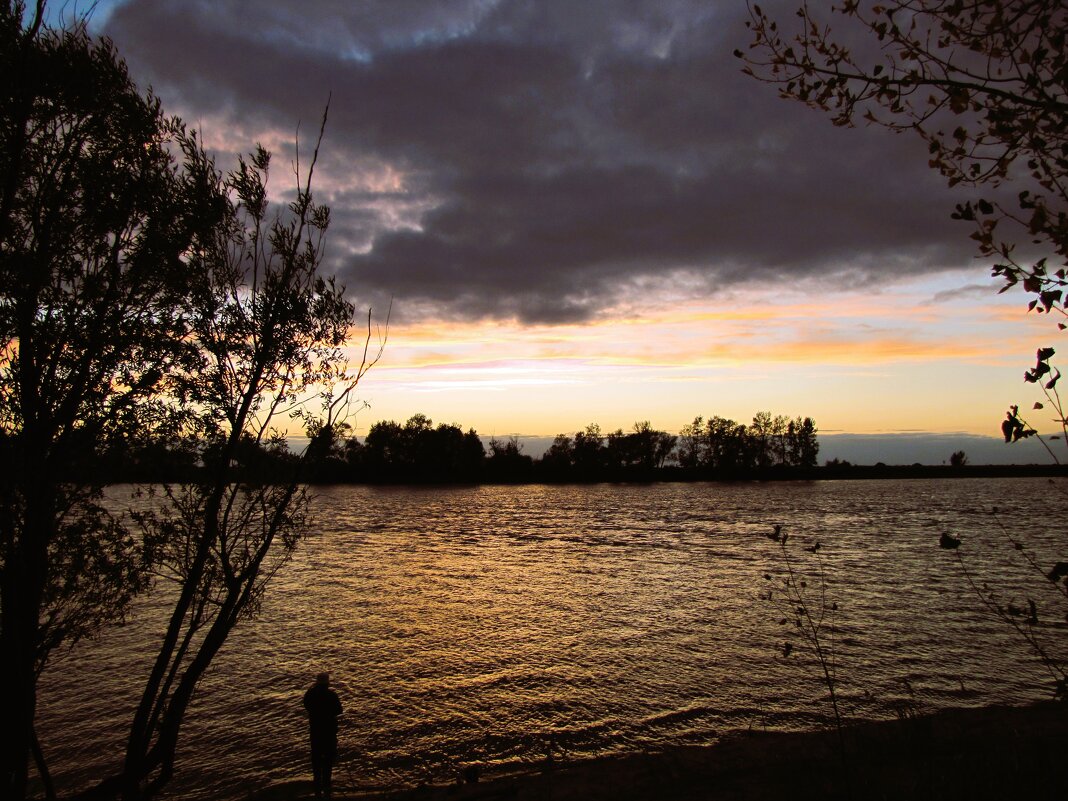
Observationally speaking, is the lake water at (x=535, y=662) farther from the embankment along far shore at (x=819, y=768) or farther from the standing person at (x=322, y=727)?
the embankment along far shore at (x=819, y=768)

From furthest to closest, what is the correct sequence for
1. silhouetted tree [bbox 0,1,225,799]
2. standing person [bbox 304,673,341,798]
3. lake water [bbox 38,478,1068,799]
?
lake water [bbox 38,478,1068,799], standing person [bbox 304,673,341,798], silhouetted tree [bbox 0,1,225,799]

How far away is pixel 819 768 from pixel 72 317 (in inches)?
810

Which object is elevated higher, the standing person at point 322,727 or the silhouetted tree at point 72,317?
the silhouetted tree at point 72,317

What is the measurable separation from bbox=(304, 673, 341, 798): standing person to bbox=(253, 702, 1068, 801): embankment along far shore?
0.91m

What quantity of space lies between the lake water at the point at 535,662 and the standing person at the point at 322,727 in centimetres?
161

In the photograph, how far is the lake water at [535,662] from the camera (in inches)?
869

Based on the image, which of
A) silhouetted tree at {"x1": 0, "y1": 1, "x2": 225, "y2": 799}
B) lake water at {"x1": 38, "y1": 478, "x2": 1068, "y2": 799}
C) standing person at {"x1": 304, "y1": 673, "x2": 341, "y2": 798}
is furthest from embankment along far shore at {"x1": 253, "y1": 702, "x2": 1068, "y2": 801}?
silhouetted tree at {"x1": 0, "y1": 1, "x2": 225, "y2": 799}

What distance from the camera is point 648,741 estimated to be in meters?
21.3

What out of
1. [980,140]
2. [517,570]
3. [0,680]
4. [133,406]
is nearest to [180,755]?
[0,680]

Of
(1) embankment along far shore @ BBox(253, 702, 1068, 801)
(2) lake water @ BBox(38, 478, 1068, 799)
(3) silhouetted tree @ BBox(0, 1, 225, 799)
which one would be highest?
(3) silhouetted tree @ BBox(0, 1, 225, 799)

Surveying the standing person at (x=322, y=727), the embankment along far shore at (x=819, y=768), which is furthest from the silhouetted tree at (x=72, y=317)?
the embankment along far shore at (x=819, y=768)

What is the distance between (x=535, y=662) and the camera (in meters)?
30.9

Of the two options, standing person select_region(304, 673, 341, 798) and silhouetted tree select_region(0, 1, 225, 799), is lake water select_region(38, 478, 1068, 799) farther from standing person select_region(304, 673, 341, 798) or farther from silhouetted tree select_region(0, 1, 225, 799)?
silhouetted tree select_region(0, 1, 225, 799)

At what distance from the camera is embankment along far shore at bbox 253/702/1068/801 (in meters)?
11.8
